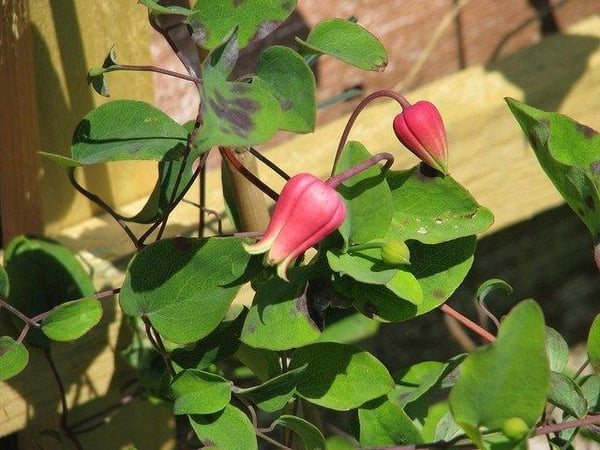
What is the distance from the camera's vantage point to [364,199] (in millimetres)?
651

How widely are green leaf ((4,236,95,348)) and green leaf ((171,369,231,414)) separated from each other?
0.22 m

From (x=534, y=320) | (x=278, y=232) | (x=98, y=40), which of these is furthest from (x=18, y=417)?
(x=534, y=320)

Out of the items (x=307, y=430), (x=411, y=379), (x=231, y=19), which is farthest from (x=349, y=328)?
(x=231, y=19)

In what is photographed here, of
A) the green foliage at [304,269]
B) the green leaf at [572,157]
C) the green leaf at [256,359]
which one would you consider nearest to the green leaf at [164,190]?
the green foliage at [304,269]

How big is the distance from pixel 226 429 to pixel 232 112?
228 millimetres

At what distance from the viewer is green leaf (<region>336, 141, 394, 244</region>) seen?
25.5 inches

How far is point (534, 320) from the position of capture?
536 mm

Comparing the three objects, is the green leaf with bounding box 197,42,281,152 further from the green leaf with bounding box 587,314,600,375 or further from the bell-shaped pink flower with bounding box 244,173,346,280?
the green leaf with bounding box 587,314,600,375

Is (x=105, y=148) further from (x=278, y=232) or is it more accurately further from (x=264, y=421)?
(x=264, y=421)

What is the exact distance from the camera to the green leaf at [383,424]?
70cm

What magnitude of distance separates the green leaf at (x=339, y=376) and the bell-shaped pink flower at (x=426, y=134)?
0.13m

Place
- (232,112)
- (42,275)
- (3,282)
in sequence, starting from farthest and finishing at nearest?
(42,275), (3,282), (232,112)

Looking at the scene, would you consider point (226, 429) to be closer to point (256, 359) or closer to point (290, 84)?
point (256, 359)

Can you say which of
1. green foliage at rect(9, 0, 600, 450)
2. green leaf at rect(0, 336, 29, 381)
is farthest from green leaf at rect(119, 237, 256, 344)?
green leaf at rect(0, 336, 29, 381)
